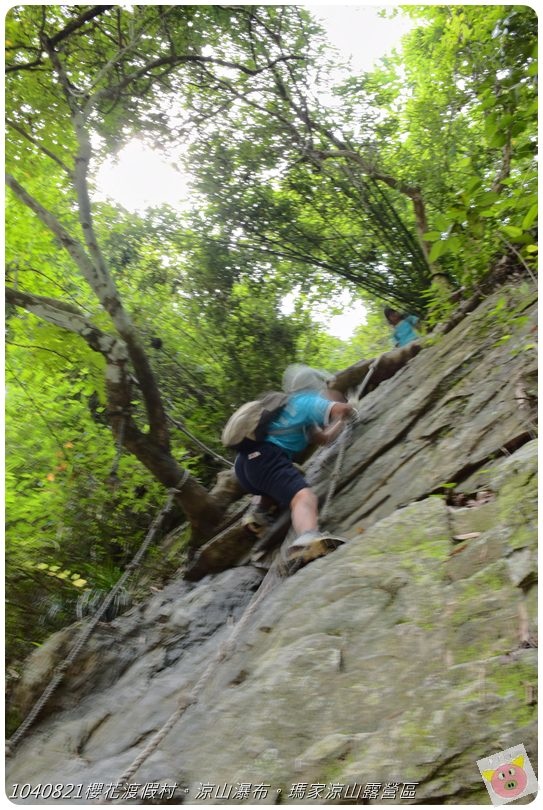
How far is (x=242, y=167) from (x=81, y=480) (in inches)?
123

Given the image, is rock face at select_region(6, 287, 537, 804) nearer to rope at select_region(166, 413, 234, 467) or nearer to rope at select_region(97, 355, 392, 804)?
rope at select_region(97, 355, 392, 804)

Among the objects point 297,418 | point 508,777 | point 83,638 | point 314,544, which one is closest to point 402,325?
point 297,418

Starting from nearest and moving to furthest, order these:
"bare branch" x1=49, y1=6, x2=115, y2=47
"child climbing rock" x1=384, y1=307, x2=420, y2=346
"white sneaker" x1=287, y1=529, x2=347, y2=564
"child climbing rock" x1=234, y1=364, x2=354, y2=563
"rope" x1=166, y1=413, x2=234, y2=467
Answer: "white sneaker" x1=287, y1=529, x2=347, y2=564 → "bare branch" x1=49, y1=6, x2=115, y2=47 → "child climbing rock" x1=234, y1=364, x2=354, y2=563 → "rope" x1=166, y1=413, x2=234, y2=467 → "child climbing rock" x1=384, y1=307, x2=420, y2=346

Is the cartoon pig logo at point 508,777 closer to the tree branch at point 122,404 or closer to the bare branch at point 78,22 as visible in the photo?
the tree branch at point 122,404

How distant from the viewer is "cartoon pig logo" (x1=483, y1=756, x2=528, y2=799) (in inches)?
76.2

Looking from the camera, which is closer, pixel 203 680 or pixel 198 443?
pixel 203 680

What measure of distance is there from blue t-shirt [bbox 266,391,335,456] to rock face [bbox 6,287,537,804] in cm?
59

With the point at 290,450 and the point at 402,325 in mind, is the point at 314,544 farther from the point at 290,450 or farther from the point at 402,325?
the point at 402,325

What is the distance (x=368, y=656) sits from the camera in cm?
242

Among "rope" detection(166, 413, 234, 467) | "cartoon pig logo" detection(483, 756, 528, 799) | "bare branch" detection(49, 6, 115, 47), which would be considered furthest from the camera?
"rope" detection(166, 413, 234, 467)

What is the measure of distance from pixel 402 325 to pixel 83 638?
4.36m

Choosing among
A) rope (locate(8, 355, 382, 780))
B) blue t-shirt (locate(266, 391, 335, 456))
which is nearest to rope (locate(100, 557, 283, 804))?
rope (locate(8, 355, 382, 780))

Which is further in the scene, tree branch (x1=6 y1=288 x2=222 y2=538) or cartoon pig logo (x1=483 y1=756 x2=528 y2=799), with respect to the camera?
tree branch (x1=6 y1=288 x2=222 y2=538)

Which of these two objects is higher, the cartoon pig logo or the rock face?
the rock face
